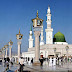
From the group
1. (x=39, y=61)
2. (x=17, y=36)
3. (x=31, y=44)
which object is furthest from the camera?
(x=31, y=44)

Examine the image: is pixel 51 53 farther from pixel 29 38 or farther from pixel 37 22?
pixel 37 22

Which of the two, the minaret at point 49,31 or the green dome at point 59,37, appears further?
the green dome at point 59,37

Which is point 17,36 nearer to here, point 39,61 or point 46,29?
point 39,61

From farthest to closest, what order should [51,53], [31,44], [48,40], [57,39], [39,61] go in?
1. [31,44]
2. [57,39]
3. [48,40]
4. [51,53]
5. [39,61]

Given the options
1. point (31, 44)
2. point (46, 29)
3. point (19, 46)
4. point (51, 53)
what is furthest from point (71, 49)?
point (19, 46)

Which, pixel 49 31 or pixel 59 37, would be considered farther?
pixel 59 37

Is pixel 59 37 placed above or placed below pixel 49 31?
below

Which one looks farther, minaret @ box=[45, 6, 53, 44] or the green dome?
the green dome

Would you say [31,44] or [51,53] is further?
[31,44]

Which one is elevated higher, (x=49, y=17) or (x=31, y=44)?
(x=49, y=17)

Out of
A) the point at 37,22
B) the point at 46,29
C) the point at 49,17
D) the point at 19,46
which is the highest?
the point at 49,17

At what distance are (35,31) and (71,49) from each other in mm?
28881

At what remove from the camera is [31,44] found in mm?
54375

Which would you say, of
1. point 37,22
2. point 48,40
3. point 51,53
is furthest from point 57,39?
point 37,22
